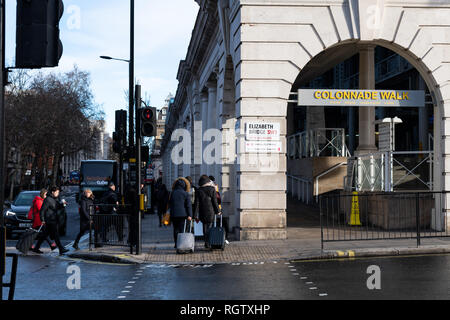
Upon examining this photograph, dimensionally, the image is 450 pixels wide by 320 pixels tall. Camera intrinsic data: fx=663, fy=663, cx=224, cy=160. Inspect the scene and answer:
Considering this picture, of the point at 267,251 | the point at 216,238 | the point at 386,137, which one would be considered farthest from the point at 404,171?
the point at 216,238

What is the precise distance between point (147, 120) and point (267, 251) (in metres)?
3.83

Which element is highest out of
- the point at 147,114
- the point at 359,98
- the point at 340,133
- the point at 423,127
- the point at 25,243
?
the point at 423,127

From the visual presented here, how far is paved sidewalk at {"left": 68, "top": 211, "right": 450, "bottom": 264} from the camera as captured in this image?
13.2 m

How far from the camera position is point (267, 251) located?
14.1m

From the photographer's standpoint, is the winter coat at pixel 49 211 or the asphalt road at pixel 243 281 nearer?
the asphalt road at pixel 243 281

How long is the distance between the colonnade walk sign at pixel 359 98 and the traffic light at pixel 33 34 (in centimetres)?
1151

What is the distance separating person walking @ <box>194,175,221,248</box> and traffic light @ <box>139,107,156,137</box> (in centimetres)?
165

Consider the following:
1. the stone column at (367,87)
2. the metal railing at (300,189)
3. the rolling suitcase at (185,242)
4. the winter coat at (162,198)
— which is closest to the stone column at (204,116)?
the metal railing at (300,189)

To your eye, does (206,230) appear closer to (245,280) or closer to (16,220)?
(245,280)

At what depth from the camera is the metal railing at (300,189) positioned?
2563 cm

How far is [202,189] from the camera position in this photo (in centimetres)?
1511

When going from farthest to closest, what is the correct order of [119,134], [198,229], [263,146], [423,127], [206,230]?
[423,127], [119,134], [263,146], [198,229], [206,230]

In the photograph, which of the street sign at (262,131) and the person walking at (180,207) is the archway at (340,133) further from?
the person walking at (180,207)
